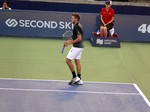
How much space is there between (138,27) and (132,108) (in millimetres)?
7748

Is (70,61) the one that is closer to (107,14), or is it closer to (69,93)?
(69,93)

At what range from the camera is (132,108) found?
→ 29.2ft

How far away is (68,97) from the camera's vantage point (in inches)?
370

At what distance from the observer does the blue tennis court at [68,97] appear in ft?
28.6

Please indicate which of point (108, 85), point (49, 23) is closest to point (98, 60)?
point (108, 85)

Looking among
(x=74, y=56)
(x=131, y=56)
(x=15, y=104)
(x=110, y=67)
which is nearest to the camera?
(x=15, y=104)

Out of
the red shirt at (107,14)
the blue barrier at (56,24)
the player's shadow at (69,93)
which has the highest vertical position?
the red shirt at (107,14)

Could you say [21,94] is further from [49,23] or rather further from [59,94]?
[49,23]

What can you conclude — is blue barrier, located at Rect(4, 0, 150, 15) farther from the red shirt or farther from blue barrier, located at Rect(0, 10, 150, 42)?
the red shirt

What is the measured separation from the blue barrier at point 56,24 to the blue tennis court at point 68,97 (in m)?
5.62

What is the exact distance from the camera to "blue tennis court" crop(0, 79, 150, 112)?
870 centimetres

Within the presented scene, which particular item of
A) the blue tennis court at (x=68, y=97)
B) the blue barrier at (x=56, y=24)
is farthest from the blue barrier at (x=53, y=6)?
the blue tennis court at (x=68, y=97)

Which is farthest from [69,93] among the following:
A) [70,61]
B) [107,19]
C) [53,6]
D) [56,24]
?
[53,6]

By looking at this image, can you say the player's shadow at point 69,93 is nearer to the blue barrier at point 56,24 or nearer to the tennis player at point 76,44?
the tennis player at point 76,44
